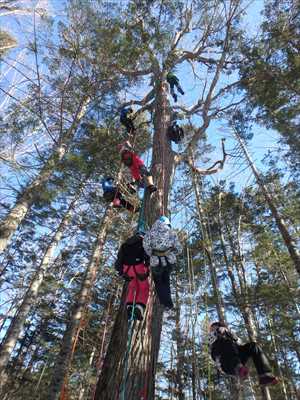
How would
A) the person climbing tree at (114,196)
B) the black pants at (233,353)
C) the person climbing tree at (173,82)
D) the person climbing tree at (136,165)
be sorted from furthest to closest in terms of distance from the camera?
the person climbing tree at (173,82), the person climbing tree at (114,196), the person climbing tree at (136,165), the black pants at (233,353)

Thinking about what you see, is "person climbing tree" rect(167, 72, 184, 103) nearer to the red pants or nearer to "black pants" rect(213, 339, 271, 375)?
the red pants

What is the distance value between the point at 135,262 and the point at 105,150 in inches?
179

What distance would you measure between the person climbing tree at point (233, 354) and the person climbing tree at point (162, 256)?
1.14m

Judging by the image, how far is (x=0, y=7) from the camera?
8.20m

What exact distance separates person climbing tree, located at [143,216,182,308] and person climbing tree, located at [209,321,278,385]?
1.14 metres

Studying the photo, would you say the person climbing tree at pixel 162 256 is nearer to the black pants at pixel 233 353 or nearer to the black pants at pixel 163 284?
the black pants at pixel 163 284

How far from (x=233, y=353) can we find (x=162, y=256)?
1539 millimetres

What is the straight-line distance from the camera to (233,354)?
3320 mm

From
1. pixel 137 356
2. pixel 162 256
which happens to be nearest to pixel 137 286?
pixel 162 256

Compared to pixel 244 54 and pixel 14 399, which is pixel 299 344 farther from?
pixel 14 399

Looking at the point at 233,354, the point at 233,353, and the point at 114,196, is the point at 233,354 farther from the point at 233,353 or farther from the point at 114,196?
the point at 114,196

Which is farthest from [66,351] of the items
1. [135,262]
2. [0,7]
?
[0,7]

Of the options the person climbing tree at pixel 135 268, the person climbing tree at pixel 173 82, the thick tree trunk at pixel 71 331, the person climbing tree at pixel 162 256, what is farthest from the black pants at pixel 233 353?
the person climbing tree at pixel 173 82

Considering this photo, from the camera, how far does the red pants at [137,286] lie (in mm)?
2744
